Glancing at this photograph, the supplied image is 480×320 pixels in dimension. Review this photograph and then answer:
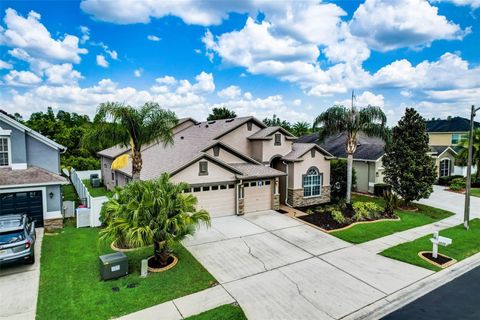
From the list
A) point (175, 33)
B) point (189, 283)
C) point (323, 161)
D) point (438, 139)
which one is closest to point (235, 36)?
point (175, 33)

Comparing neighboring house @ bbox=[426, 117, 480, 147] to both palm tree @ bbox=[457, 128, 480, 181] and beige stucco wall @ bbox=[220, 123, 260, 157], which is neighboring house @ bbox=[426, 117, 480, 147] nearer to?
palm tree @ bbox=[457, 128, 480, 181]

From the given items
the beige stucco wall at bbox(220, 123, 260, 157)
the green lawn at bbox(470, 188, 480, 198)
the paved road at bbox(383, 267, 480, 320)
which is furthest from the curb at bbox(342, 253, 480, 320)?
the green lawn at bbox(470, 188, 480, 198)

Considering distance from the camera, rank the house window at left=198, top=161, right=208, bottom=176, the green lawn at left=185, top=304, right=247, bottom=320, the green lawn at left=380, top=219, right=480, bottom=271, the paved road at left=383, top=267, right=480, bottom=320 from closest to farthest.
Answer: the green lawn at left=185, top=304, right=247, bottom=320, the paved road at left=383, top=267, right=480, bottom=320, the green lawn at left=380, top=219, right=480, bottom=271, the house window at left=198, top=161, right=208, bottom=176

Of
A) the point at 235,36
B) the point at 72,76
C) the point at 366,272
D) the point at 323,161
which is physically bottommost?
the point at 366,272

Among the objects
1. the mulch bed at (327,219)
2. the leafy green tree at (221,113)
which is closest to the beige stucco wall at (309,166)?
the mulch bed at (327,219)

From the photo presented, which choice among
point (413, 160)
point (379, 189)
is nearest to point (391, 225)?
point (413, 160)

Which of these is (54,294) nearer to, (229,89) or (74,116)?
(229,89)

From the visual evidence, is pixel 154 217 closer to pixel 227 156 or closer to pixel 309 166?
pixel 227 156
